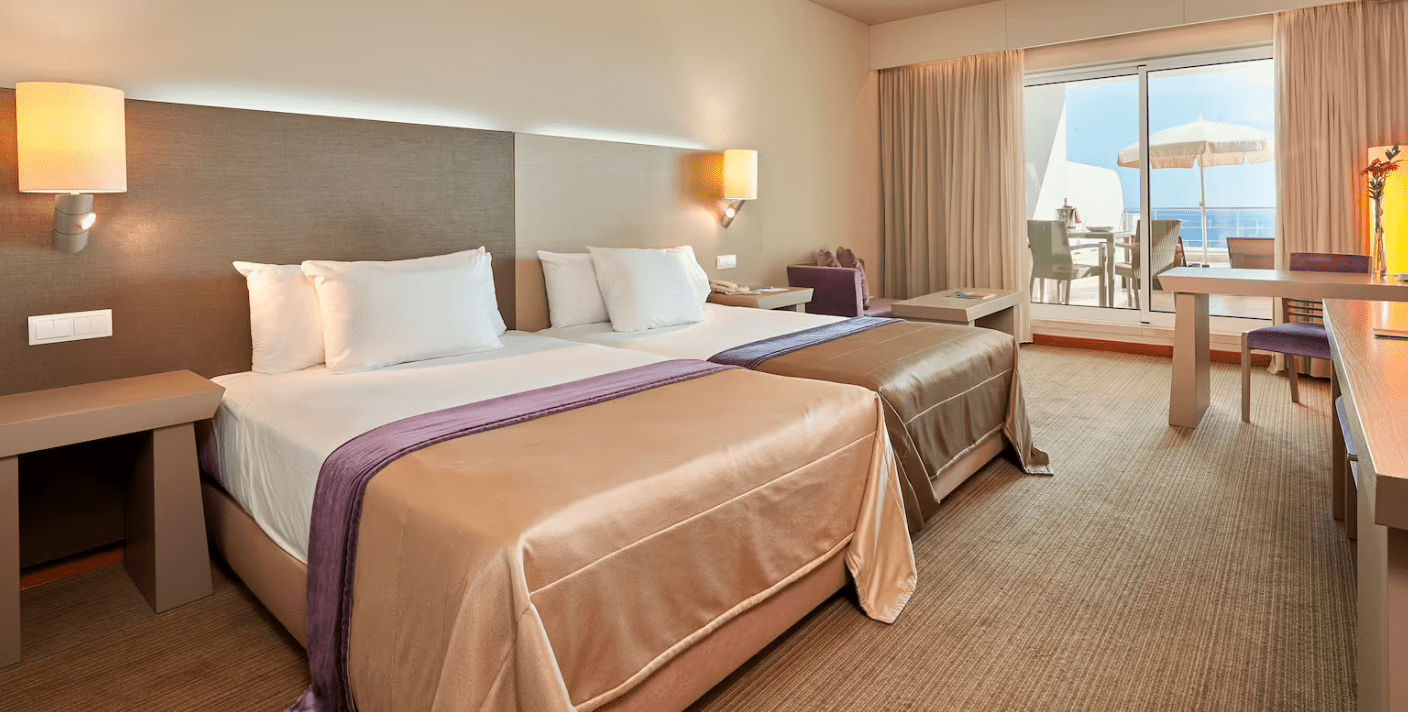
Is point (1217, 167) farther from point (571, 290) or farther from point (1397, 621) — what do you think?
point (1397, 621)

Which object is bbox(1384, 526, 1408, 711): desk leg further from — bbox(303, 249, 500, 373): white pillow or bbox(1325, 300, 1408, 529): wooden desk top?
bbox(303, 249, 500, 373): white pillow

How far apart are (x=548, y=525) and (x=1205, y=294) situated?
381 cm

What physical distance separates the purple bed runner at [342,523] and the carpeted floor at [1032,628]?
0.26 meters

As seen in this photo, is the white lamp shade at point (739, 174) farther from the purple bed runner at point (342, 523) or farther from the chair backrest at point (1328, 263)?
the purple bed runner at point (342, 523)

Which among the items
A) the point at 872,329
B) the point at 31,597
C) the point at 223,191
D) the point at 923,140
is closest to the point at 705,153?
the point at 872,329

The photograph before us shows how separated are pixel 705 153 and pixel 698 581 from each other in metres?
3.83

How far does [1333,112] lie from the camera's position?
5035 mm

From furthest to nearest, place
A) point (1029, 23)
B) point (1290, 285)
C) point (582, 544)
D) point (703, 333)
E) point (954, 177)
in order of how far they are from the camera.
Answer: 1. point (954, 177)
2. point (1029, 23)
3. point (703, 333)
4. point (1290, 285)
5. point (582, 544)

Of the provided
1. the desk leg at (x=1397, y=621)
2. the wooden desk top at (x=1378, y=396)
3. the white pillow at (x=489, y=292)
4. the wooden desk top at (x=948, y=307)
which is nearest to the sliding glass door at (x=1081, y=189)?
the wooden desk top at (x=948, y=307)

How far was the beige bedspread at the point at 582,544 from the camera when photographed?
55.4 inches

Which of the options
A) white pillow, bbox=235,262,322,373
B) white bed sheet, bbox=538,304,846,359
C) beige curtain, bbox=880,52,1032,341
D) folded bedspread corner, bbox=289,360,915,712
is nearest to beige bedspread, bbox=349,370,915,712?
folded bedspread corner, bbox=289,360,915,712

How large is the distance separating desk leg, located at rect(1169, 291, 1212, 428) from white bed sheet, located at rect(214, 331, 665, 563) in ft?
9.16

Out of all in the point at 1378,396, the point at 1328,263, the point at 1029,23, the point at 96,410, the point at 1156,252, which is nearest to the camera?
the point at 1378,396

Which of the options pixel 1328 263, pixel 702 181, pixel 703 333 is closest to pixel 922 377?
pixel 703 333
